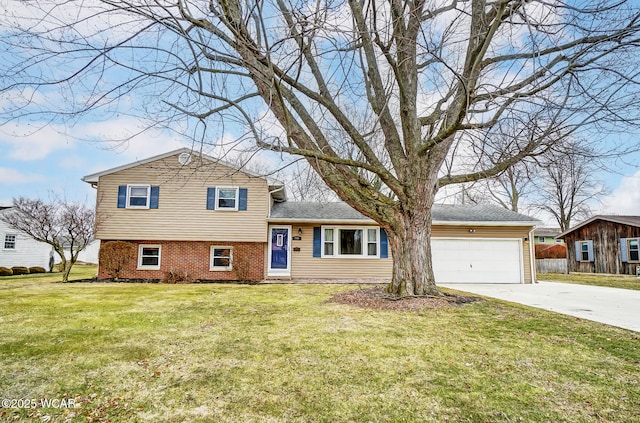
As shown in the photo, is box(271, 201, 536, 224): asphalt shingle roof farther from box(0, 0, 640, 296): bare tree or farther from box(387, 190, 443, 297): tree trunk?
box(387, 190, 443, 297): tree trunk

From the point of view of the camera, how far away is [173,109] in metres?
5.95

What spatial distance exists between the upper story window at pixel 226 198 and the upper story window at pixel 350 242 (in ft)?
12.5

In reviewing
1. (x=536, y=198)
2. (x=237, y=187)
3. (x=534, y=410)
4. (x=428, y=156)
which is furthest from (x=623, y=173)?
(x=536, y=198)

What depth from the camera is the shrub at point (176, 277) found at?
511 inches

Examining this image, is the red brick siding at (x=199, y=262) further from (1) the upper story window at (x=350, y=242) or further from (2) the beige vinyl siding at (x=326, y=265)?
(1) the upper story window at (x=350, y=242)

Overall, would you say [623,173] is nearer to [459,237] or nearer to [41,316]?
[459,237]

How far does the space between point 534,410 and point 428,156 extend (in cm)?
594

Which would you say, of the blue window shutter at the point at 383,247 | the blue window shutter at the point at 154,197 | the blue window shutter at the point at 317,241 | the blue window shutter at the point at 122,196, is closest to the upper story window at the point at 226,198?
the blue window shutter at the point at 154,197

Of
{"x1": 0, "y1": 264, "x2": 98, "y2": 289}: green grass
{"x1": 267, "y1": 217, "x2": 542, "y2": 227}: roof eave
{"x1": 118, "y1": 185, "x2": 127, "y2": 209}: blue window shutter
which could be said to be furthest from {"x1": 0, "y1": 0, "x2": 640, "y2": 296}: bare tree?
{"x1": 0, "y1": 264, "x2": 98, "y2": 289}: green grass

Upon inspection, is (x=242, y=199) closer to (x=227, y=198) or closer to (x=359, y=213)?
(x=227, y=198)

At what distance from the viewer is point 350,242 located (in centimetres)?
1419

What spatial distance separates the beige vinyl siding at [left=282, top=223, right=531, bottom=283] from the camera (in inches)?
547

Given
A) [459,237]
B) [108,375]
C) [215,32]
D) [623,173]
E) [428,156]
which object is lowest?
[108,375]

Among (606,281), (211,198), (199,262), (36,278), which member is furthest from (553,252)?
(36,278)
